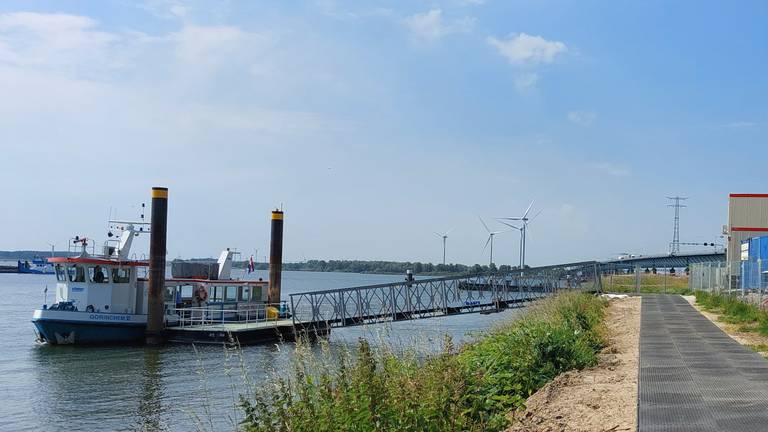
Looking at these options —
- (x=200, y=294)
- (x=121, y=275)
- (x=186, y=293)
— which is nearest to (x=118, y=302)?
(x=121, y=275)

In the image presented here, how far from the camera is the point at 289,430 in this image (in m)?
8.55

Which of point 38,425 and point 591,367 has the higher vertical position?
point 591,367

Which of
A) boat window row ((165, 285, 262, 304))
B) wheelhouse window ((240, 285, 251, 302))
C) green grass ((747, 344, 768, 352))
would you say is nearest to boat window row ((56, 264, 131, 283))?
boat window row ((165, 285, 262, 304))

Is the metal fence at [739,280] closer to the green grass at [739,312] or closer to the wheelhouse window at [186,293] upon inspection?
the green grass at [739,312]

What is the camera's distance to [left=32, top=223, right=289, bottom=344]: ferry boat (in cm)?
3675

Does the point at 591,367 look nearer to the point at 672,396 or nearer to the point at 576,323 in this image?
the point at 672,396

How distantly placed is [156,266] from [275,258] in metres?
9.40

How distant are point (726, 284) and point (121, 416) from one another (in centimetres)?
2690

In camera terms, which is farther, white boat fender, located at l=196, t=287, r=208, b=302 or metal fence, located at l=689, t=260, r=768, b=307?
white boat fender, located at l=196, t=287, r=208, b=302

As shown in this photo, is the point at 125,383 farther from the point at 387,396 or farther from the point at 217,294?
the point at 387,396

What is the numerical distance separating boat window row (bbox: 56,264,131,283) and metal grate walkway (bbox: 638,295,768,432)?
84.2 feet

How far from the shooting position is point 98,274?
38.2 meters

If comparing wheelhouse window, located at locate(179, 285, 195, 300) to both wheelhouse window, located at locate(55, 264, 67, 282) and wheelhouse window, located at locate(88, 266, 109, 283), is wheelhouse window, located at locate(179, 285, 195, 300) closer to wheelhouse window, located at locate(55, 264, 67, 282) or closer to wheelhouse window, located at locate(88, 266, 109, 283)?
wheelhouse window, located at locate(88, 266, 109, 283)

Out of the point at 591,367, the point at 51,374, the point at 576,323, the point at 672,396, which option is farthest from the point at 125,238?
the point at 672,396
